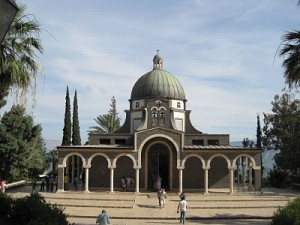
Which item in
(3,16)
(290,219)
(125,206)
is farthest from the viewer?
(125,206)

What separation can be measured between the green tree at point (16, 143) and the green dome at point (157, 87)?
11.0 m

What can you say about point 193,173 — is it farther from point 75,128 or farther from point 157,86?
point 75,128

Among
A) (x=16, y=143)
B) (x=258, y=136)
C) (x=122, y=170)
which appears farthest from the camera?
(x=258, y=136)

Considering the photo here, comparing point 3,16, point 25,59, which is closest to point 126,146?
point 25,59

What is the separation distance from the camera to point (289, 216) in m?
12.2

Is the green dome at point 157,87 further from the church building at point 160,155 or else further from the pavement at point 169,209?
the pavement at point 169,209

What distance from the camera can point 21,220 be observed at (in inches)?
474

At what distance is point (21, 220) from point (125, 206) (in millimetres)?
16470

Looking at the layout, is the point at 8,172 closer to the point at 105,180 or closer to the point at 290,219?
the point at 105,180

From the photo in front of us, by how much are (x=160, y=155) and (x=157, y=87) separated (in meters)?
7.99

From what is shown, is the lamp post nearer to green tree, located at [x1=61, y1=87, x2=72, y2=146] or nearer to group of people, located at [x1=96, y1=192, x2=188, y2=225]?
group of people, located at [x1=96, y1=192, x2=188, y2=225]

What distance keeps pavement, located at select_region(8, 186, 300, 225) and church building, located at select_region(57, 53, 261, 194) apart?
3.21 metres

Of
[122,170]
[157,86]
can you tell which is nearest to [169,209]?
[122,170]

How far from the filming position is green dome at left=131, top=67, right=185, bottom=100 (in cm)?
4388
